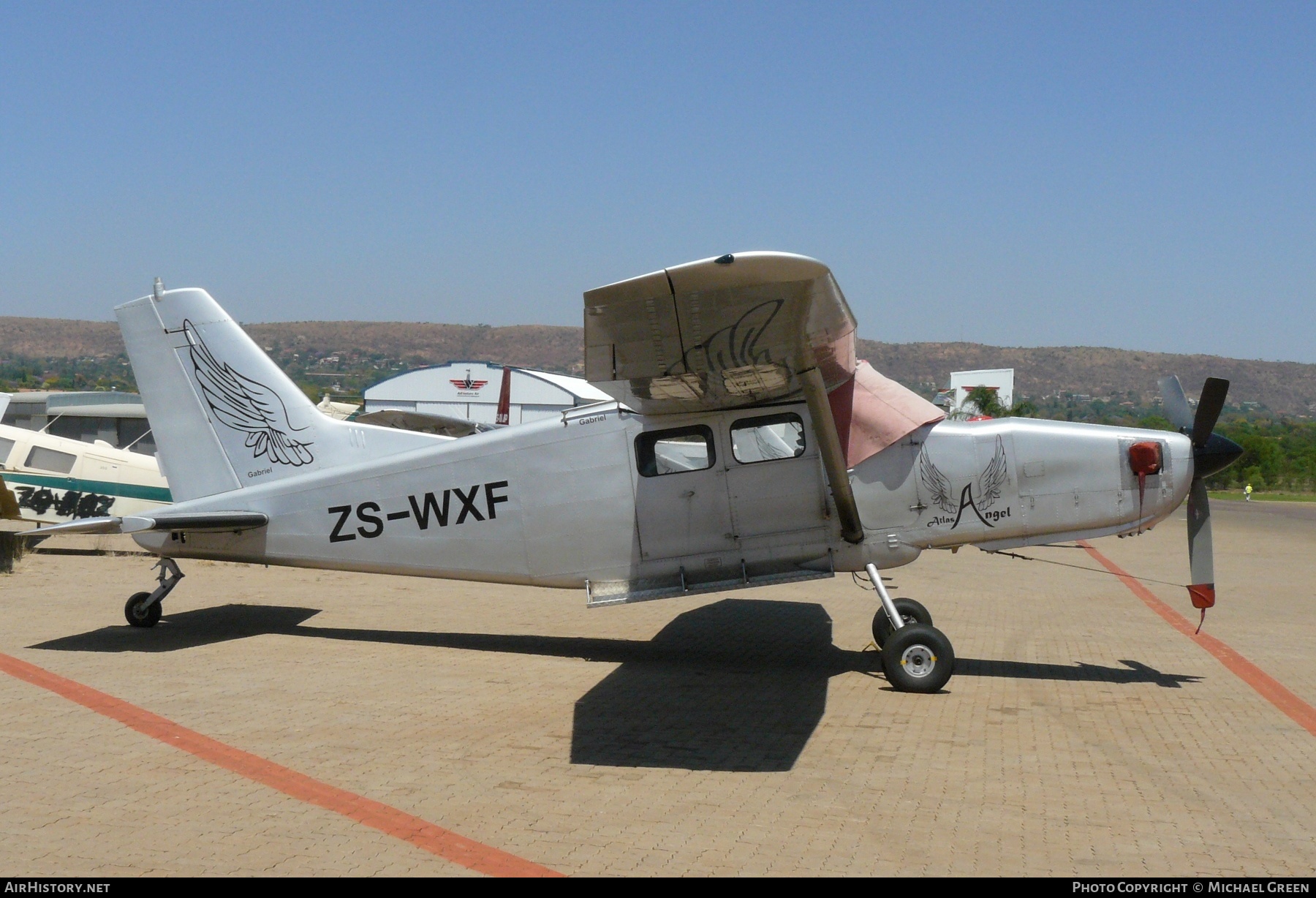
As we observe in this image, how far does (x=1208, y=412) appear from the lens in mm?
8852

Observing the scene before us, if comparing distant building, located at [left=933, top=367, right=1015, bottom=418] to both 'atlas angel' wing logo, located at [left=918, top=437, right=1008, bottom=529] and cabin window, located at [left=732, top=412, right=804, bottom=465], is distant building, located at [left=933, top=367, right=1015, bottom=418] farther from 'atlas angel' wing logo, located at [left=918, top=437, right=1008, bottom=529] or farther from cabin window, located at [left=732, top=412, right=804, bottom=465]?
cabin window, located at [left=732, top=412, right=804, bottom=465]

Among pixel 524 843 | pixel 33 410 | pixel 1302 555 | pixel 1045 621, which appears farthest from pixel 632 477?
pixel 33 410

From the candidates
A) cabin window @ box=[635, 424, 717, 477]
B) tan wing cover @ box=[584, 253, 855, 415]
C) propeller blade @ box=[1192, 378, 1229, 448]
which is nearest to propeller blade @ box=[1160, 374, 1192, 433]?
propeller blade @ box=[1192, 378, 1229, 448]

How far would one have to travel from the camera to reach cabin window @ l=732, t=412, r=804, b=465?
8.97m

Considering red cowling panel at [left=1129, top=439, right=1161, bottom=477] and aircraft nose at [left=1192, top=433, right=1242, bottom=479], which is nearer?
red cowling panel at [left=1129, top=439, right=1161, bottom=477]

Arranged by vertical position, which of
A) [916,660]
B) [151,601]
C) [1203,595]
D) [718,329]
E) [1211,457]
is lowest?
[151,601]

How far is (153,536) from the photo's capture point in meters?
10.3

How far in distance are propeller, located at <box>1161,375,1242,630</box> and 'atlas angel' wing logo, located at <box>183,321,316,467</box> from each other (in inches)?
336

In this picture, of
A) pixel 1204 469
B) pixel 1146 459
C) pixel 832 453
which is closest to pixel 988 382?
pixel 1204 469

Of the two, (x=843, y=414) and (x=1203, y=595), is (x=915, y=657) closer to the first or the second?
(x=843, y=414)

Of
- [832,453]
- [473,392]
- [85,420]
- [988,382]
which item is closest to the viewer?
[832,453]

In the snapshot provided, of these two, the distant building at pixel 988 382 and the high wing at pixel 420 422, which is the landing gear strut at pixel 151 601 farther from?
the distant building at pixel 988 382

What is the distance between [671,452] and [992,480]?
2.89 m
